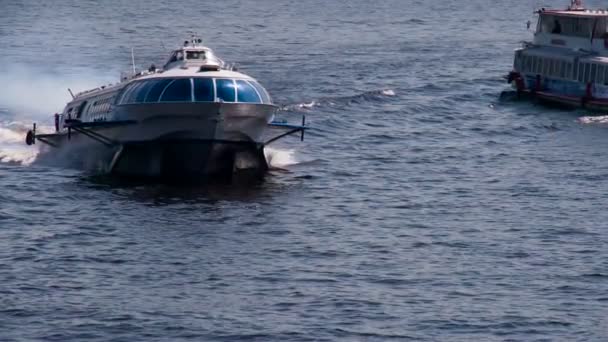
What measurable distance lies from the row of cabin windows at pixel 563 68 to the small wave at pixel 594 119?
8.52 feet

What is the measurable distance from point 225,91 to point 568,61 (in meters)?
36.2

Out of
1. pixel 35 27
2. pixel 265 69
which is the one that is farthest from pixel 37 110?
pixel 35 27

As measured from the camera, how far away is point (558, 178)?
64.6 meters

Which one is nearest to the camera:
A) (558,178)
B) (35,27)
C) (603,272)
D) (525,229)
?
(603,272)

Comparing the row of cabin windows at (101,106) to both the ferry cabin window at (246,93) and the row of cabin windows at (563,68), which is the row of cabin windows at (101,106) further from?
the row of cabin windows at (563,68)

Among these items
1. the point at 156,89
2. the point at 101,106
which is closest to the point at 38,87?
the point at 101,106

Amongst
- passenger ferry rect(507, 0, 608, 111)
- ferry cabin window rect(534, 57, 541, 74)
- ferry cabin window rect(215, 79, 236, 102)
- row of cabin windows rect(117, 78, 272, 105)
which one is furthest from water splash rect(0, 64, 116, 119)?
ferry cabin window rect(534, 57, 541, 74)

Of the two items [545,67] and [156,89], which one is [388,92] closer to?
[545,67]

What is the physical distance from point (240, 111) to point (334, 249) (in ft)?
35.0

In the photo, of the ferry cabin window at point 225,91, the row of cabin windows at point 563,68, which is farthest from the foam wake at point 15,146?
the row of cabin windows at point 563,68

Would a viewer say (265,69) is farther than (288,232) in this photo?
Yes

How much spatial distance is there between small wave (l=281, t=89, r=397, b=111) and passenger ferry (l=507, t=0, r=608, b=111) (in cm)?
941

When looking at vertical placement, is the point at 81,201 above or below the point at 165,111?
below

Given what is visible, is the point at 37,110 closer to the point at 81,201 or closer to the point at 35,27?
the point at 81,201
